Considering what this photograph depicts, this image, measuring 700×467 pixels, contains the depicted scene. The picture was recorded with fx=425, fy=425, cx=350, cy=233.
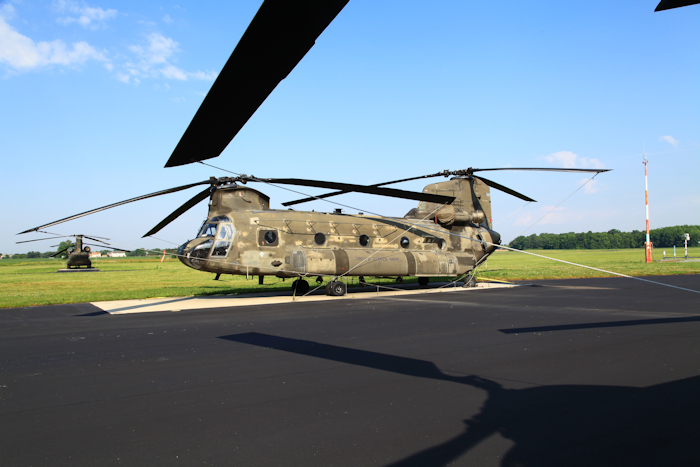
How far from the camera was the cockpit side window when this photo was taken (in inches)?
615

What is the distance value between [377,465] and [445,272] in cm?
1650

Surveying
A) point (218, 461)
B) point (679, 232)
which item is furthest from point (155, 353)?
point (679, 232)

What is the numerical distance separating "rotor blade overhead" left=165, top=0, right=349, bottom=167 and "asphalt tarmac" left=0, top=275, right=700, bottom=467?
2.69 meters

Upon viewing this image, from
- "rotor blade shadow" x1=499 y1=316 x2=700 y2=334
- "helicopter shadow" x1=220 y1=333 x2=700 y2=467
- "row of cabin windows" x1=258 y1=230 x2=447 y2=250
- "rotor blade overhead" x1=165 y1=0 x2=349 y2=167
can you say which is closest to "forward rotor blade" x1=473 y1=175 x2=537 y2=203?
"row of cabin windows" x1=258 y1=230 x2=447 y2=250

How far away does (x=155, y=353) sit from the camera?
24.1ft

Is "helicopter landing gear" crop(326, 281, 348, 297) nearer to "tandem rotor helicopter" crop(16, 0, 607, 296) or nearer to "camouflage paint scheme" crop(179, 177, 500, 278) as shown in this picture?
"tandem rotor helicopter" crop(16, 0, 607, 296)

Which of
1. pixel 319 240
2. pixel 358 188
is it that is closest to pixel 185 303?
pixel 319 240

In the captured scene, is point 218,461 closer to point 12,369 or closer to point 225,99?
point 225,99

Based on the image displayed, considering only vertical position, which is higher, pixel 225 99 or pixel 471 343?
pixel 225 99

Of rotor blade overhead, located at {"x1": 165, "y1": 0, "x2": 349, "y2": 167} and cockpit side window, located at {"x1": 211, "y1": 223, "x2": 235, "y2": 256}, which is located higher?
rotor blade overhead, located at {"x1": 165, "y1": 0, "x2": 349, "y2": 167}

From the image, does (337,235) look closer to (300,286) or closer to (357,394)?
(300,286)

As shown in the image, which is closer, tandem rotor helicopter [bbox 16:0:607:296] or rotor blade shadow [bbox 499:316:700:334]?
rotor blade shadow [bbox 499:316:700:334]

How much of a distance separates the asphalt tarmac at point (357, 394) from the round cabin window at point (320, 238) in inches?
296

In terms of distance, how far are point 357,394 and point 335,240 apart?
12998 millimetres
